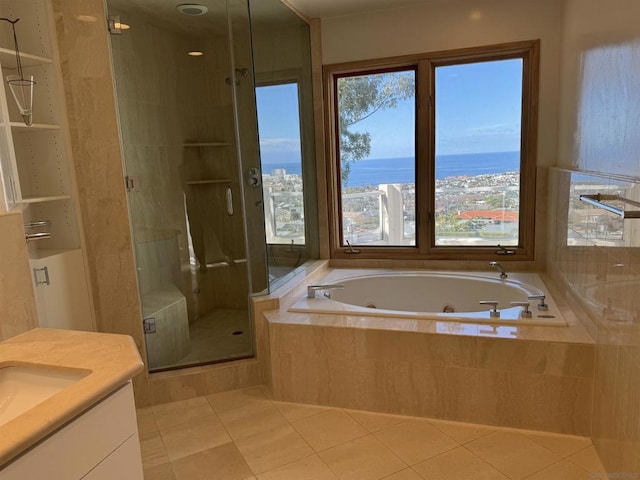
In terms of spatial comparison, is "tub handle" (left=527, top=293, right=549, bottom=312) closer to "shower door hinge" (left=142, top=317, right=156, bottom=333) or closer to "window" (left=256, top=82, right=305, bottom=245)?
"window" (left=256, top=82, right=305, bottom=245)

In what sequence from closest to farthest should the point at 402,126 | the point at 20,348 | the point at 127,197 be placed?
the point at 20,348
the point at 127,197
the point at 402,126

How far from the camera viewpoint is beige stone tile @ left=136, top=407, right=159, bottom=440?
89.8 inches

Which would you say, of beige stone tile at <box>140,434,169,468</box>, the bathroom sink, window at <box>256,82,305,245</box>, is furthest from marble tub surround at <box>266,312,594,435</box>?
the bathroom sink

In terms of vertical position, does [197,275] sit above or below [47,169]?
below

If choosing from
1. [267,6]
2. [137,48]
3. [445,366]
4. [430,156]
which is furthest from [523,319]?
[137,48]

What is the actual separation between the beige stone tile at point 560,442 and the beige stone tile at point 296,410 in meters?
1.03

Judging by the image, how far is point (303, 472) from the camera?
1.94m

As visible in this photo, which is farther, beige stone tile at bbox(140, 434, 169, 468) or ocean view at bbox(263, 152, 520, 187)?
ocean view at bbox(263, 152, 520, 187)

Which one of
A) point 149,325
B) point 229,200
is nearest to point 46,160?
point 149,325

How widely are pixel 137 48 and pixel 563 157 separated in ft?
8.97

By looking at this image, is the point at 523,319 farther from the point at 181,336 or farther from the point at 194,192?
the point at 194,192

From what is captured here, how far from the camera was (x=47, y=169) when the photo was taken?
7.68ft

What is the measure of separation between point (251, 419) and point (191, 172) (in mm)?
1812

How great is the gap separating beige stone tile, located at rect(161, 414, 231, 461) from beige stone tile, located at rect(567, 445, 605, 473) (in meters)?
1.56
